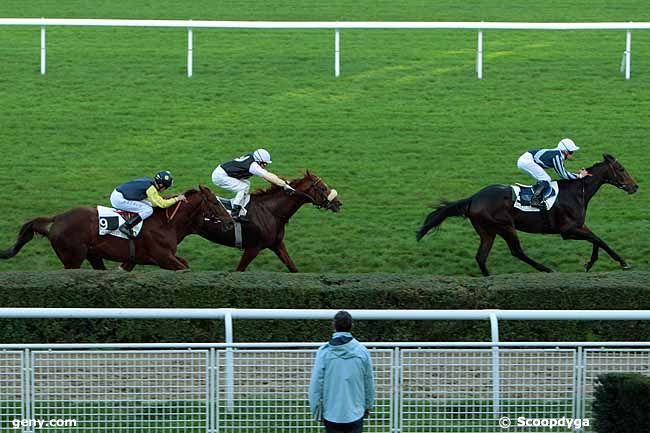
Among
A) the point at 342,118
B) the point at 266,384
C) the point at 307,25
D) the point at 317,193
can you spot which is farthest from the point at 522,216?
the point at 307,25

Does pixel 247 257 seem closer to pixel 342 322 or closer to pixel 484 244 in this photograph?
pixel 484 244

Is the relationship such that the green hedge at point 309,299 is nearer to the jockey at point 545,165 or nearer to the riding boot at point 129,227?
the riding boot at point 129,227

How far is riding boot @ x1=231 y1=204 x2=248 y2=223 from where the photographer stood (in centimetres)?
1199

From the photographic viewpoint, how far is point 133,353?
7098 mm

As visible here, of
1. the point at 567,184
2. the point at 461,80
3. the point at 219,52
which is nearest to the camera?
the point at 567,184

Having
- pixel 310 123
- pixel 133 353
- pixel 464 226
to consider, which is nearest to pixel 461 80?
pixel 310 123

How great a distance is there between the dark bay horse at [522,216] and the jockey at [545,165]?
0.11 metres

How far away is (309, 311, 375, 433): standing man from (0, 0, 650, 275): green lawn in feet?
19.5

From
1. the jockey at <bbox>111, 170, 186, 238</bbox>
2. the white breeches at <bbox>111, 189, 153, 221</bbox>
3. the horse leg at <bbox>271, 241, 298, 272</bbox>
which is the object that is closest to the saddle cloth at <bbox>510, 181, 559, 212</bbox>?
the horse leg at <bbox>271, 241, 298, 272</bbox>

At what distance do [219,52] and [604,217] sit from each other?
23.9 feet

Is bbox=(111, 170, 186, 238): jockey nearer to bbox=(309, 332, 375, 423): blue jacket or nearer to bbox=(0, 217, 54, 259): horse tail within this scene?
bbox=(0, 217, 54, 259): horse tail

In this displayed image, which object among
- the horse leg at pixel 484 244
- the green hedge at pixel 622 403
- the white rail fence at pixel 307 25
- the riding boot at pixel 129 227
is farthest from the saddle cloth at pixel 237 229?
the white rail fence at pixel 307 25

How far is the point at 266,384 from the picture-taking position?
7.16 meters

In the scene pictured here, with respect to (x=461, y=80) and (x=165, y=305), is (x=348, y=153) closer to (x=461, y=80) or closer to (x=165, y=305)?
(x=461, y=80)
